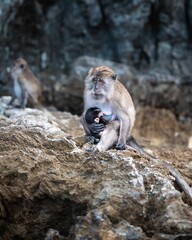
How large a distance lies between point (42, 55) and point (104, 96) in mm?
7550

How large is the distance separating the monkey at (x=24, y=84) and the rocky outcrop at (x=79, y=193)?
18.0 feet

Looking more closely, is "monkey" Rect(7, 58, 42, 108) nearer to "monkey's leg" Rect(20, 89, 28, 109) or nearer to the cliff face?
"monkey's leg" Rect(20, 89, 28, 109)

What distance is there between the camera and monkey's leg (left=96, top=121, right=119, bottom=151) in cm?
725

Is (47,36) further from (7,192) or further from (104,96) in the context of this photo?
(7,192)

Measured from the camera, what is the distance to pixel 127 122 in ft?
24.8

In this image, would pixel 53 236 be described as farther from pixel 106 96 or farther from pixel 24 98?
pixel 24 98

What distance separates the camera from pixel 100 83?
7.64m

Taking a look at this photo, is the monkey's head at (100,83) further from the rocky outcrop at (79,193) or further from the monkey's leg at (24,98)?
the monkey's leg at (24,98)

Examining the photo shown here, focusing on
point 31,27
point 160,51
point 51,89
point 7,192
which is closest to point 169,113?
point 160,51

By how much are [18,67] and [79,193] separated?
6840 mm

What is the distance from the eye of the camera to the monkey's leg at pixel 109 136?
23.8 ft

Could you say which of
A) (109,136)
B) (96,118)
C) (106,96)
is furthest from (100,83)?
(109,136)

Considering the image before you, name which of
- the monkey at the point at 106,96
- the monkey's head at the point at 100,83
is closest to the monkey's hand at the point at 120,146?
the monkey at the point at 106,96

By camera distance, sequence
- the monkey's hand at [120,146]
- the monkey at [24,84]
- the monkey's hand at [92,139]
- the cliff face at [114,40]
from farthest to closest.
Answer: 1. the cliff face at [114,40]
2. the monkey at [24,84]
3. the monkey's hand at [120,146]
4. the monkey's hand at [92,139]
